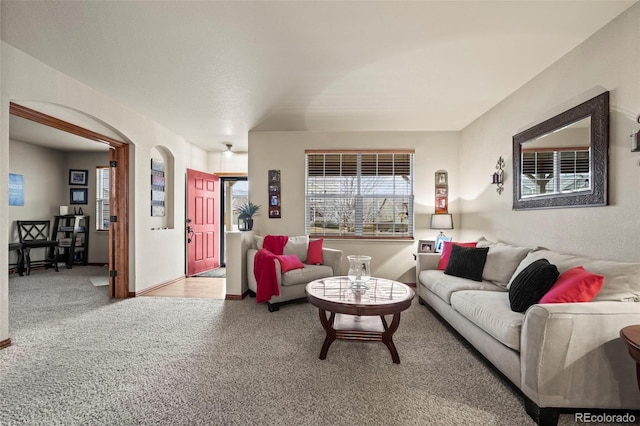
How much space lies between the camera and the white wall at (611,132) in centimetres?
214

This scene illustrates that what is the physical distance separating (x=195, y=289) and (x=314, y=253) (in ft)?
6.62

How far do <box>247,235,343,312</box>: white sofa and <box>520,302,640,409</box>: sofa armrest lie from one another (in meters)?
2.54

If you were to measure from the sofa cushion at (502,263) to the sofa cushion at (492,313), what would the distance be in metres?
0.26

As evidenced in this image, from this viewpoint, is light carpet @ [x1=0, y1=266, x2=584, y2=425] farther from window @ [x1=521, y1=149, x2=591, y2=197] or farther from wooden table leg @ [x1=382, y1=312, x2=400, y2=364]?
window @ [x1=521, y1=149, x2=591, y2=197]

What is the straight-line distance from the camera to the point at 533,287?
2.14 meters

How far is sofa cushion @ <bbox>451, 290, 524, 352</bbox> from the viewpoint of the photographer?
1.94 metres

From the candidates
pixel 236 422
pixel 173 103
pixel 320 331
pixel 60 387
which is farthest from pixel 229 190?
pixel 236 422

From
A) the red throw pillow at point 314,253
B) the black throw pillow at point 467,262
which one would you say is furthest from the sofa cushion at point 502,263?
the red throw pillow at point 314,253

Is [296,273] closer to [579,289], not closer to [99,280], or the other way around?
[579,289]

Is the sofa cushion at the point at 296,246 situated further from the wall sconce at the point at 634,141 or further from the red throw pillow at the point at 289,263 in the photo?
the wall sconce at the point at 634,141

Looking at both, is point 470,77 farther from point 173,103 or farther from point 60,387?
point 60,387

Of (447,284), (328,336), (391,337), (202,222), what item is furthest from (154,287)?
(447,284)

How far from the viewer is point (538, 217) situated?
10.1 ft

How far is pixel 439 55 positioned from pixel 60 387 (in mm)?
3833
